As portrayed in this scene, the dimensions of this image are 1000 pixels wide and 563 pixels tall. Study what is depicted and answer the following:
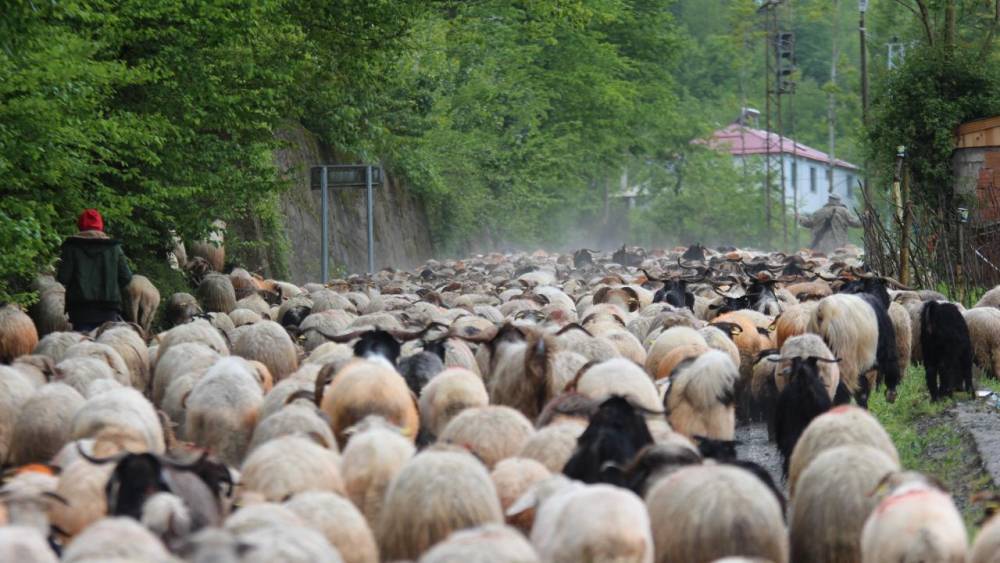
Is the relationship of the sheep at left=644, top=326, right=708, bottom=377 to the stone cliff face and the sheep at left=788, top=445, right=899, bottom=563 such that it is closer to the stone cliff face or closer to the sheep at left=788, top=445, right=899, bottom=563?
the sheep at left=788, top=445, right=899, bottom=563

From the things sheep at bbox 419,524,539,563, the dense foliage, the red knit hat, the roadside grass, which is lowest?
the roadside grass

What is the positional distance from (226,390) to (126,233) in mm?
8922

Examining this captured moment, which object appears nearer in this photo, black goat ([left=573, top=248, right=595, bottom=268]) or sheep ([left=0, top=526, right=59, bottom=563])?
sheep ([left=0, top=526, right=59, bottom=563])

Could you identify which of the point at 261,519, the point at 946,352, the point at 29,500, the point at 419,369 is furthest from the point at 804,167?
the point at 261,519

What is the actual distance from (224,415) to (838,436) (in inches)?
160

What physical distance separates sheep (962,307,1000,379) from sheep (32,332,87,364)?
28.6ft

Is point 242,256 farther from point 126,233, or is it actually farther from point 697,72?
point 697,72

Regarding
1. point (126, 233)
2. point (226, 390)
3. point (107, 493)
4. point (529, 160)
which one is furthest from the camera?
point (529, 160)

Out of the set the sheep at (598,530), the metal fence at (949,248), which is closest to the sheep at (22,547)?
the sheep at (598,530)

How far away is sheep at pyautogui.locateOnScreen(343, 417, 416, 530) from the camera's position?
848 centimetres

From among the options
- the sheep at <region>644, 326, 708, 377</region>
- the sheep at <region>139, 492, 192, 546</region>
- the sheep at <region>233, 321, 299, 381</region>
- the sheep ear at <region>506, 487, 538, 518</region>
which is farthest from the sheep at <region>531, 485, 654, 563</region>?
the sheep at <region>233, 321, 299, 381</region>

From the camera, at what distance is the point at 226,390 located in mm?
10695

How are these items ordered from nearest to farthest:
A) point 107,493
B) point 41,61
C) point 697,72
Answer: point 107,493, point 41,61, point 697,72

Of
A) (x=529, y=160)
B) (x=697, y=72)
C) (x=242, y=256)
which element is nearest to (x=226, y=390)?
(x=242, y=256)
